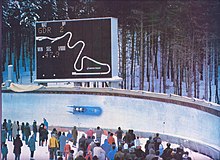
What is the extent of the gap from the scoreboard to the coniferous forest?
10 centimetres

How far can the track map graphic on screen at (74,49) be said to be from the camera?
628cm

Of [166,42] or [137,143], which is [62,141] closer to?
[137,143]

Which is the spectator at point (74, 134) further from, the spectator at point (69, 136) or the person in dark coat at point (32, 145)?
the person in dark coat at point (32, 145)

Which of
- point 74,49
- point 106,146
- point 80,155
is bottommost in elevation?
point 80,155

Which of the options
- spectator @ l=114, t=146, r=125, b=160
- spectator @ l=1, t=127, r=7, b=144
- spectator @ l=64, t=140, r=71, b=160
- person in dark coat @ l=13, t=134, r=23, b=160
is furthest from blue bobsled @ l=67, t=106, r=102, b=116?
spectator @ l=1, t=127, r=7, b=144

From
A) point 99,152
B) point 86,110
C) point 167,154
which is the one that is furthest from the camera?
point 86,110

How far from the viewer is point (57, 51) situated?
651cm

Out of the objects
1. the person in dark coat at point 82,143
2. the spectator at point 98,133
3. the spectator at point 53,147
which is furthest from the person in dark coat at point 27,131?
the spectator at point 98,133

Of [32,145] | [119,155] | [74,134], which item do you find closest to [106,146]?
[119,155]

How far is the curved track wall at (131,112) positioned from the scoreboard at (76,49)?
21cm

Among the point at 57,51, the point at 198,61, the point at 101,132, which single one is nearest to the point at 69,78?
the point at 57,51

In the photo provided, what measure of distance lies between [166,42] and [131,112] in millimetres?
852

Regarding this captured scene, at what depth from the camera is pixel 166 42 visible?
5918 mm

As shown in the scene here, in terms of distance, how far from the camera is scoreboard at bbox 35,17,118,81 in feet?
20.5
